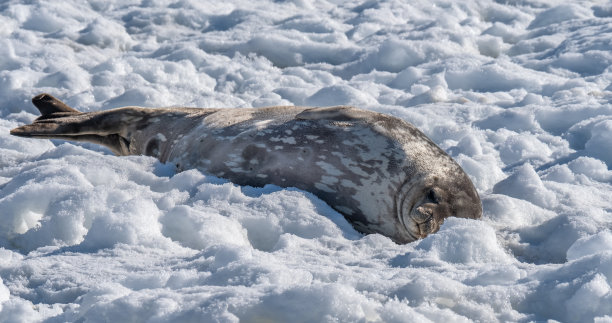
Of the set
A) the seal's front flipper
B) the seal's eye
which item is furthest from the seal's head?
the seal's front flipper

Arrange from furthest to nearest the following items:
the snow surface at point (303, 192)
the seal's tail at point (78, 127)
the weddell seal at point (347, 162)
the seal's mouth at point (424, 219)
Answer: the seal's tail at point (78, 127)
the weddell seal at point (347, 162)
the seal's mouth at point (424, 219)
the snow surface at point (303, 192)

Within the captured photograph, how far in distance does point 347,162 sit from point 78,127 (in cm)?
155

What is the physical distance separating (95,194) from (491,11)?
16.9 feet

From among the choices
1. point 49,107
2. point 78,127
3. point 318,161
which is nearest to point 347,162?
point 318,161

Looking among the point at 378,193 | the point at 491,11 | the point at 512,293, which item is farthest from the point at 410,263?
the point at 491,11

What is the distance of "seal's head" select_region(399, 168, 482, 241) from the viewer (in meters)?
2.56

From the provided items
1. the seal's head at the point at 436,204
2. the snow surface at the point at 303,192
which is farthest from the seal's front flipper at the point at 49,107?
the seal's head at the point at 436,204

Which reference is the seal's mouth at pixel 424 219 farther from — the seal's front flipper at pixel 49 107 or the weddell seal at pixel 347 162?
the seal's front flipper at pixel 49 107

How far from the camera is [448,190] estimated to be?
268 centimetres

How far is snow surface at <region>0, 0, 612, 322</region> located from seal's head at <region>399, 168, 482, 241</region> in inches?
5.2

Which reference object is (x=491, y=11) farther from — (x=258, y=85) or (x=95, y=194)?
(x=95, y=194)

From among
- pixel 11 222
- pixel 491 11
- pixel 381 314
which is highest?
pixel 381 314

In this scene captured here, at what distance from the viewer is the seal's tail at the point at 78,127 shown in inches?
140

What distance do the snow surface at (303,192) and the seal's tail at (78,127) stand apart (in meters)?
0.13
